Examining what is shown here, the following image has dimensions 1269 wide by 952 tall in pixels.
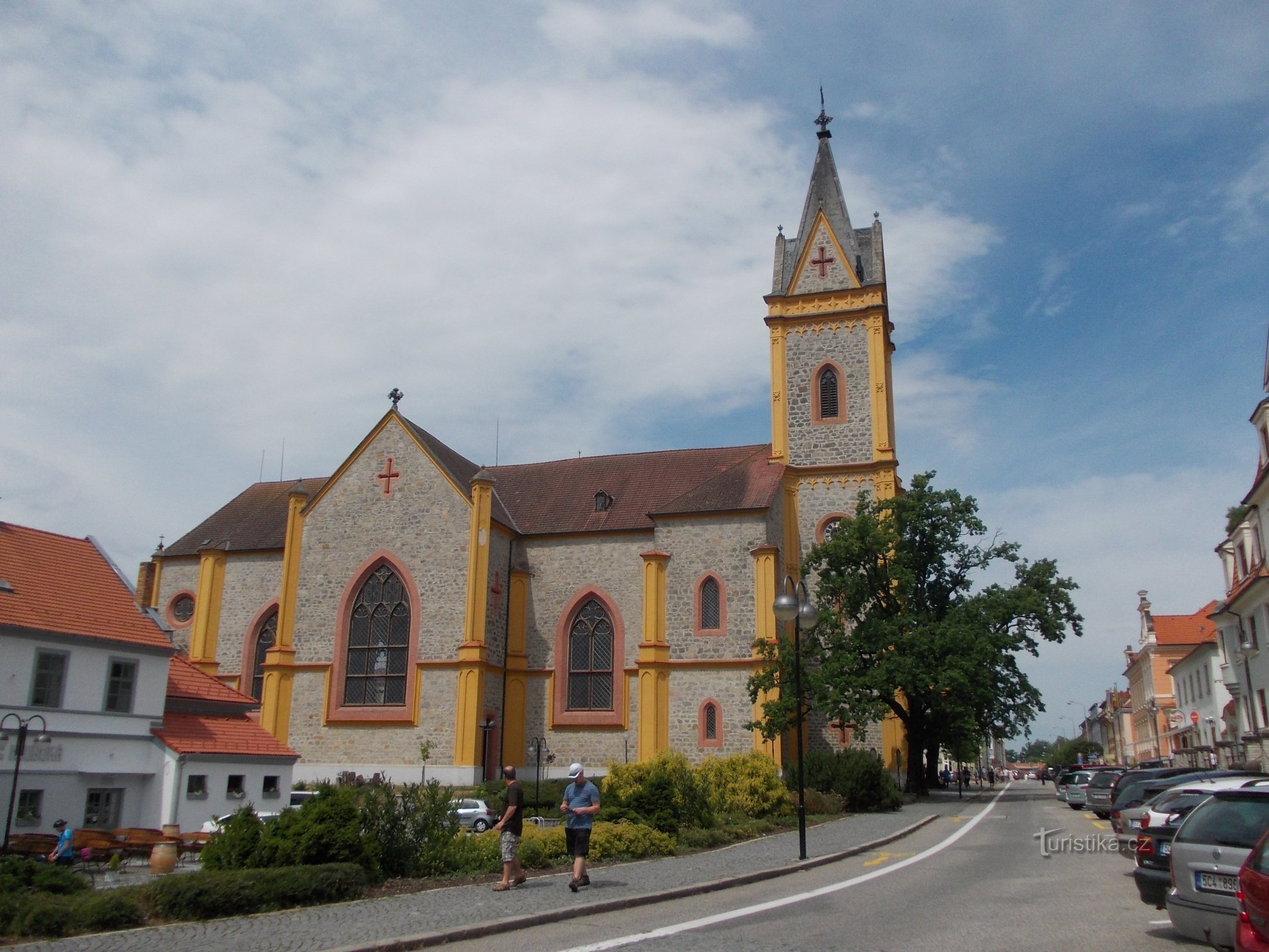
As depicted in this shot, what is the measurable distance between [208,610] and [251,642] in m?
2.20

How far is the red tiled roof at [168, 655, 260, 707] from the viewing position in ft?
88.7

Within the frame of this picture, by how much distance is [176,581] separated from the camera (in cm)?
4244

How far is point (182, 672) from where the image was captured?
28.0 meters

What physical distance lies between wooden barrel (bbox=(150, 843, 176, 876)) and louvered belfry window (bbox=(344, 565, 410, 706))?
19555 millimetres

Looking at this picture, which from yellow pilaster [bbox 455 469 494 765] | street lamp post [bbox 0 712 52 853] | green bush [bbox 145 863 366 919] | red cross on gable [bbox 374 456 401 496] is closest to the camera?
green bush [bbox 145 863 366 919]

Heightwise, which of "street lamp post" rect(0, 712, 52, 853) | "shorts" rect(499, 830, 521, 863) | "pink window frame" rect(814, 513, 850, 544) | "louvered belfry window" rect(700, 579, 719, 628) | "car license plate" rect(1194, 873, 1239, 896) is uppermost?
"pink window frame" rect(814, 513, 850, 544)

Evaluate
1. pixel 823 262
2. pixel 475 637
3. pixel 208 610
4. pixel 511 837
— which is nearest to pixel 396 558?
pixel 475 637

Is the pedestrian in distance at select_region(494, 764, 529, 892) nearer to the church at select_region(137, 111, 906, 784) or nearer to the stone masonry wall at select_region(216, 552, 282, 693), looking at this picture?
the church at select_region(137, 111, 906, 784)

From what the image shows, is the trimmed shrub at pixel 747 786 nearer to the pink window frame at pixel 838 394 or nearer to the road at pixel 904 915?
the road at pixel 904 915

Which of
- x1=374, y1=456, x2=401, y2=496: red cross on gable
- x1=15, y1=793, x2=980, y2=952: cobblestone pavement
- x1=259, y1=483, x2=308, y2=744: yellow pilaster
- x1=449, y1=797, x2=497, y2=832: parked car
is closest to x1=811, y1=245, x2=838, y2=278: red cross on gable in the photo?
x1=374, y1=456, x2=401, y2=496: red cross on gable

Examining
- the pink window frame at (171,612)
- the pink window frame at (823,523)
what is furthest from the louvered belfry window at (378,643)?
the pink window frame at (823,523)

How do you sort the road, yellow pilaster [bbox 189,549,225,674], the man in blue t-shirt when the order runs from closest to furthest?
1. the road
2. the man in blue t-shirt
3. yellow pilaster [bbox 189,549,225,674]

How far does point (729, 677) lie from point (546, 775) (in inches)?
297

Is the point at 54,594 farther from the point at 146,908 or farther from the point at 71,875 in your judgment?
the point at 146,908
